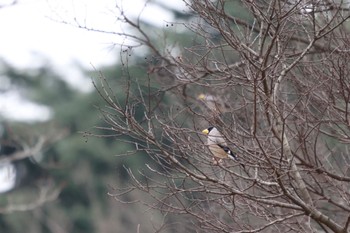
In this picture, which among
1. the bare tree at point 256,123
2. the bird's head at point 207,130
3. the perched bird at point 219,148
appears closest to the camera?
the bare tree at point 256,123

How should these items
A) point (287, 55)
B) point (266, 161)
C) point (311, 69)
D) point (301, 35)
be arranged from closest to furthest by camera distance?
point (266, 161) < point (287, 55) < point (311, 69) < point (301, 35)

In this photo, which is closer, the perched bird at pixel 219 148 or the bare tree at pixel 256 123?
the bare tree at pixel 256 123

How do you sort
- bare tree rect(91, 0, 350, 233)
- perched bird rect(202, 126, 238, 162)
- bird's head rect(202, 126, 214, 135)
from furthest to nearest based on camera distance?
1. bird's head rect(202, 126, 214, 135)
2. perched bird rect(202, 126, 238, 162)
3. bare tree rect(91, 0, 350, 233)

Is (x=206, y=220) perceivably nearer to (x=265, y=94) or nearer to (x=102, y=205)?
(x=265, y=94)

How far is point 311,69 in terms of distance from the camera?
27.3 ft

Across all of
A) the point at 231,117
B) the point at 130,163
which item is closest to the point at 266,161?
the point at 231,117

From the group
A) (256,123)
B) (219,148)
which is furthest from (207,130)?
(256,123)

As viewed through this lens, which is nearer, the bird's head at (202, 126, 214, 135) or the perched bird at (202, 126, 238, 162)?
the perched bird at (202, 126, 238, 162)

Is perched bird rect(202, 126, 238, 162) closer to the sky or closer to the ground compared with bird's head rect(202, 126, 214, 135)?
closer to the ground

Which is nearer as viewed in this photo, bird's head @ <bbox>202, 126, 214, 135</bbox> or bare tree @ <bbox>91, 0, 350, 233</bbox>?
bare tree @ <bbox>91, 0, 350, 233</bbox>

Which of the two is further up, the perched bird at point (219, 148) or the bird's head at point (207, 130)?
the bird's head at point (207, 130)

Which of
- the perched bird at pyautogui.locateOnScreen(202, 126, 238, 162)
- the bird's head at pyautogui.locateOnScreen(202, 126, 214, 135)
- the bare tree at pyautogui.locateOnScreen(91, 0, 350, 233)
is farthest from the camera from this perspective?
Result: the bird's head at pyautogui.locateOnScreen(202, 126, 214, 135)

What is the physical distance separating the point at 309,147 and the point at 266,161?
1.77 m

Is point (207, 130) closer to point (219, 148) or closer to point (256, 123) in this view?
point (219, 148)
